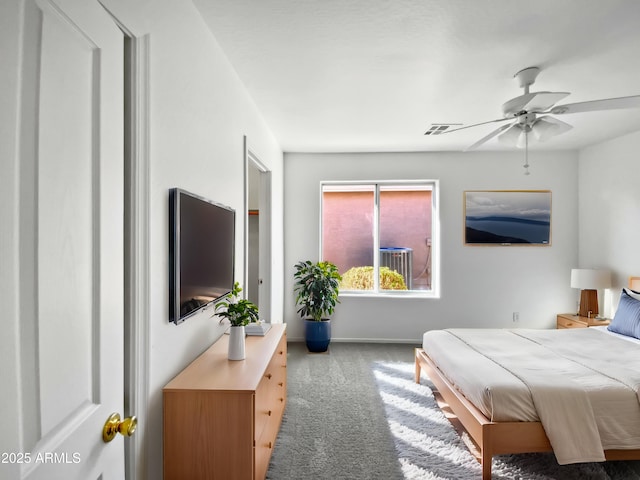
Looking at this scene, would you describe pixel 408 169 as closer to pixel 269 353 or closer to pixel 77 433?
pixel 269 353

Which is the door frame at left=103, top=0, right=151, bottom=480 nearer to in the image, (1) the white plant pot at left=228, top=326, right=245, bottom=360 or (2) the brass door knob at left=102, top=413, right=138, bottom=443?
(2) the brass door knob at left=102, top=413, right=138, bottom=443

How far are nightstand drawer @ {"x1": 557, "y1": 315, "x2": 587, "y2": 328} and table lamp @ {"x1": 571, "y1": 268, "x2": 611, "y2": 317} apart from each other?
0.16 m

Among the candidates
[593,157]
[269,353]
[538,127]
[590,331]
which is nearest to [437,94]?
[538,127]

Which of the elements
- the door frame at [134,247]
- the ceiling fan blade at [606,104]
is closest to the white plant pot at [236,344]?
the door frame at [134,247]

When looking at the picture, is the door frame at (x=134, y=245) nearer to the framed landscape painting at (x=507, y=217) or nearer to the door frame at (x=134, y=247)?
the door frame at (x=134, y=247)

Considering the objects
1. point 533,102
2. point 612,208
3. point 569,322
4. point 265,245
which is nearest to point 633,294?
point 569,322

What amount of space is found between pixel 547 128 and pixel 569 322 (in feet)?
9.49

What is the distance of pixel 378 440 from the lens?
2.62 meters

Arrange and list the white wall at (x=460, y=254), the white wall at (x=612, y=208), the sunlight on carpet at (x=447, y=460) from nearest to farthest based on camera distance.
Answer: the sunlight on carpet at (x=447, y=460) < the white wall at (x=612, y=208) < the white wall at (x=460, y=254)

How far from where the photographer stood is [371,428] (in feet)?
Answer: 9.13

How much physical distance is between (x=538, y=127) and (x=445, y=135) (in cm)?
168

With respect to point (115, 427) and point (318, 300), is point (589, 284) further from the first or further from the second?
point (115, 427)

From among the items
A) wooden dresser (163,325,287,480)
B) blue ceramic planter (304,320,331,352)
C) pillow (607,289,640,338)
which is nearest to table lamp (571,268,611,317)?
pillow (607,289,640,338)

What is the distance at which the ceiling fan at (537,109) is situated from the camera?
2.29m
